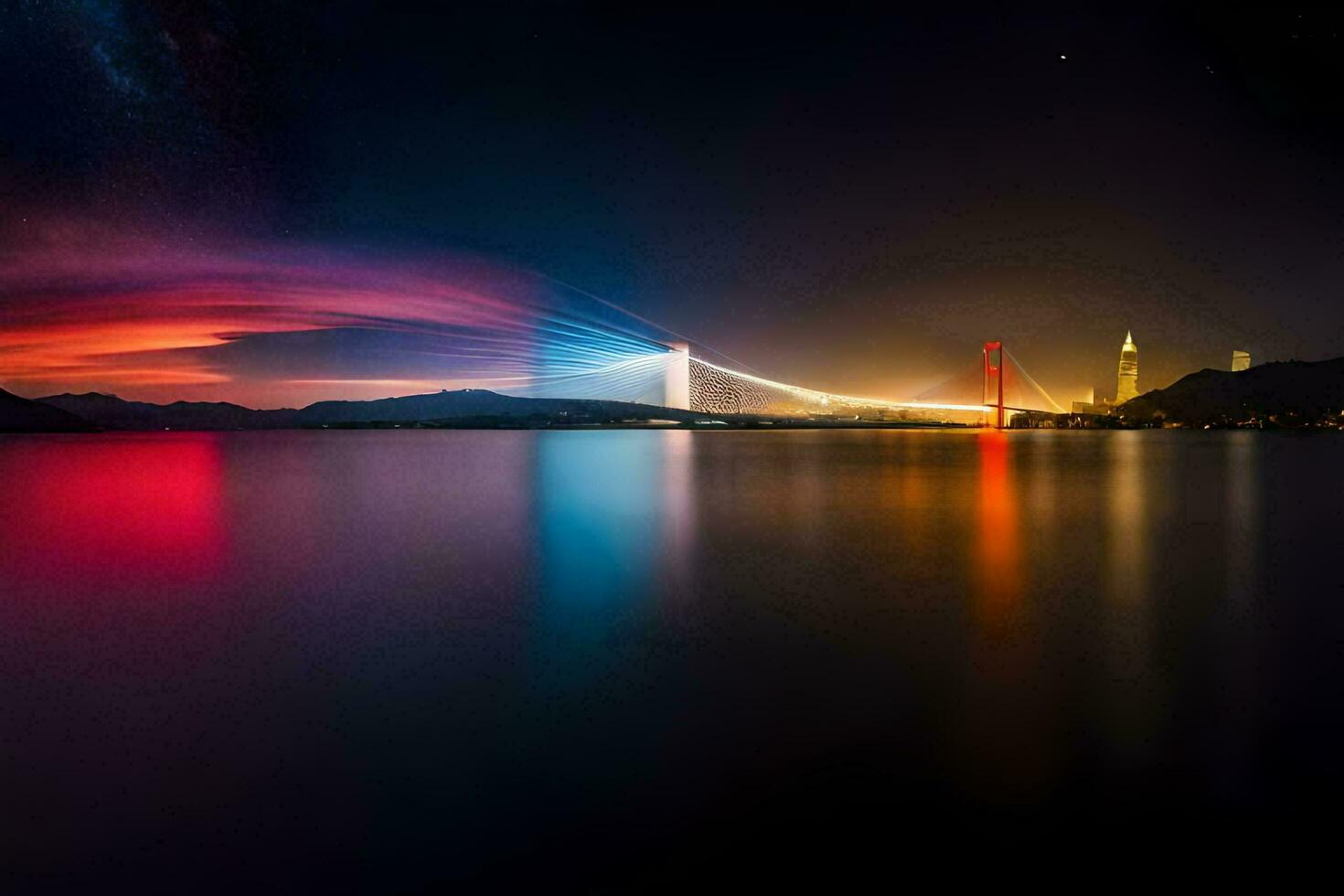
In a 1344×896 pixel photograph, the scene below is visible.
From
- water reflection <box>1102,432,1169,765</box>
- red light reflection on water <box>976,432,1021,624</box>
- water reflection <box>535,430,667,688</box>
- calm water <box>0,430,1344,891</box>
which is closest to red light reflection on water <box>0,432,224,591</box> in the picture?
calm water <box>0,430,1344,891</box>

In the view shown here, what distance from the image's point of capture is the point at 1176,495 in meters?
18.5

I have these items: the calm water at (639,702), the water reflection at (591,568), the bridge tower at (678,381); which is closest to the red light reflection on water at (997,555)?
the calm water at (639,702)

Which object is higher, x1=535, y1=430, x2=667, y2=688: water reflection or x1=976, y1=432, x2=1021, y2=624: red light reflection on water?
x1=535, y1=430, x2=667, y2=688: water reflection

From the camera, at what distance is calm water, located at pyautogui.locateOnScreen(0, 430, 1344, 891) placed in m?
3.10

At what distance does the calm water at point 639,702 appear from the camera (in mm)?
3104

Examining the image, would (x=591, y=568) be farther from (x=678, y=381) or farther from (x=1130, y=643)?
(x=678, y=381)

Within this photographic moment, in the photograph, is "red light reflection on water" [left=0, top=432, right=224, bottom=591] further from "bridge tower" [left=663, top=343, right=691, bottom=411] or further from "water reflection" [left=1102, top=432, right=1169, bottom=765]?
"bridge tower" [left=663, top=343, right=691, bottom=411]

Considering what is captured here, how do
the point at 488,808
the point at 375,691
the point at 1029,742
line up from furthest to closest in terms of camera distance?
the point at 375,691 < the point at 1029,742 < the point at 488,808

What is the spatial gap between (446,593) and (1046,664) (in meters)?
5.06

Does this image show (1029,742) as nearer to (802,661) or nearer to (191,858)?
(802,661)

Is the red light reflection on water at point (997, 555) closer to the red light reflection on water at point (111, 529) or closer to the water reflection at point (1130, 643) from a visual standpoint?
the water reflection at point (1130, 643)

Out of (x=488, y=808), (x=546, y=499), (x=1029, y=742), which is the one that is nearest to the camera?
(x=488, y=808)

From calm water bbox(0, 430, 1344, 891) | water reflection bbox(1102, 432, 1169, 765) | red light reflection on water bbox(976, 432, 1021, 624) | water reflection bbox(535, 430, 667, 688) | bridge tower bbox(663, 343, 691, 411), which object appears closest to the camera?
calm water bbox(0, 430, 1344, 891)

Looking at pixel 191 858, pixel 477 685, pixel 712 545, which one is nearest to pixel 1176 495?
pixel 712 545
